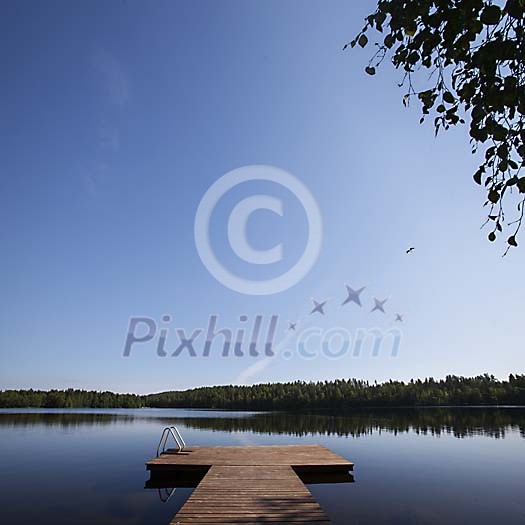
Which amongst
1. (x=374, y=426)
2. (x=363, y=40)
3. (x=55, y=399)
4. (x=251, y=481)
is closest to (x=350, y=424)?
(x=374, y=426)

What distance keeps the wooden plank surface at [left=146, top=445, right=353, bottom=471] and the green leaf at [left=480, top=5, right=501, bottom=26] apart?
1304cm

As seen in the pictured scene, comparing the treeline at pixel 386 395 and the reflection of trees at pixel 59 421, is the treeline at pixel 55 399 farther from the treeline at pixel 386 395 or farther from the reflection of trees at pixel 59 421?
the reflection of trees at pixel 59 421

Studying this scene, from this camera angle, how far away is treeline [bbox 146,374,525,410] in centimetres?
8536

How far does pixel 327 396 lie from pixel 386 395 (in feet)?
41.1

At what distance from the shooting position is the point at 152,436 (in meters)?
31.8

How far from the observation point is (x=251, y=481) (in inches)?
400

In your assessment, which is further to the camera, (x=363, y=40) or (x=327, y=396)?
(x=327, y=396)

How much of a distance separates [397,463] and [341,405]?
80982 mm

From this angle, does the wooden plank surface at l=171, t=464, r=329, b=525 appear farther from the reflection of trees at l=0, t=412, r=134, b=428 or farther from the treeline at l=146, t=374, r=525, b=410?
the treeline at l=146, t=374, r=525, b=410

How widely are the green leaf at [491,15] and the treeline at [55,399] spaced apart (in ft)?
404

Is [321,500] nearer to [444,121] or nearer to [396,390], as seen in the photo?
[444,121]

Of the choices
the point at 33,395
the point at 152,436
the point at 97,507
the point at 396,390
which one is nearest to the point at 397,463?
the point at 97,507

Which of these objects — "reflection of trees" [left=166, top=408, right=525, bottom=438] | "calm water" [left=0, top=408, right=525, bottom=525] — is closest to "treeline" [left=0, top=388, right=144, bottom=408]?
"reflection of trees" [left=166, top=408, right=525, bottom=438]

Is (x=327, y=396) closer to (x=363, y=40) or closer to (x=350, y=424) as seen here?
(x=350, y=424)
